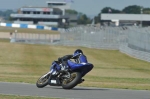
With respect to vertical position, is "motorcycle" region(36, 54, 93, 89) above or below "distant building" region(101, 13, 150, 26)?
above

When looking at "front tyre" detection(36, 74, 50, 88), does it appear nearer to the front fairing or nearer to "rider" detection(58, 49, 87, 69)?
"rider" detection(58, 49, 87, 69)

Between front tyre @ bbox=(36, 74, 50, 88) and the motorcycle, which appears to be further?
front tyre @ bbox=(36, 74, 50, 88)

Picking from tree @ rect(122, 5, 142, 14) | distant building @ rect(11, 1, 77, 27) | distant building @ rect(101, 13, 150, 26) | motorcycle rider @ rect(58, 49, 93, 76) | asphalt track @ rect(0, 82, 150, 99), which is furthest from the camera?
distant building @ rect(11, 1, 77, 27)

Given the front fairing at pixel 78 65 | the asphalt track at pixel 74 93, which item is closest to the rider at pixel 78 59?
the front fairing at pixel 78 65

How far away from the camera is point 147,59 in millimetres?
40188

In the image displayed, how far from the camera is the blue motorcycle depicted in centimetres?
1630

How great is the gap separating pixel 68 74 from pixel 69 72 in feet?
0.22

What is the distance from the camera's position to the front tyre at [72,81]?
1627 centimetres

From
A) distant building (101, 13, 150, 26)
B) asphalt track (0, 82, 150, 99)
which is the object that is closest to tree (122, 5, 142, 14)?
distant building (101, 13, 150, 26)

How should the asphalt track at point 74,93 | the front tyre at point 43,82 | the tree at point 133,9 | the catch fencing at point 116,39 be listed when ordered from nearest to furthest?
1. the asphalt track at point 74,93
2. the front tyre at point 43,82
3. the catch fencing at point 116,39
4. the tree at point 133,9

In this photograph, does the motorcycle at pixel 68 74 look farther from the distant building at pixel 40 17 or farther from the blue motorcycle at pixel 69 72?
the distant building at pixel 40 17

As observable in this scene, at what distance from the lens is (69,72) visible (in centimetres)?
1652

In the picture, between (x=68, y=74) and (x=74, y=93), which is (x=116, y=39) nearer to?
(x=68, y=74)

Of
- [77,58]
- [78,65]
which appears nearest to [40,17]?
[77,58]
